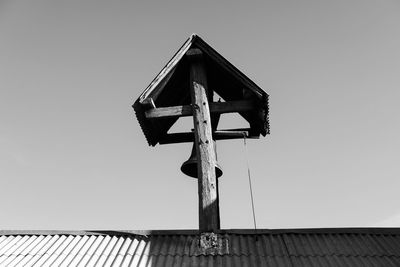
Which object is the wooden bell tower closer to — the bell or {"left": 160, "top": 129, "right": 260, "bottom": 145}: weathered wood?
{"left": 160, "top": 129, "right": 260, "bottom": 145}: weathered wood

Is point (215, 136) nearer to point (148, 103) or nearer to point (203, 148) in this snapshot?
point (203, 148)

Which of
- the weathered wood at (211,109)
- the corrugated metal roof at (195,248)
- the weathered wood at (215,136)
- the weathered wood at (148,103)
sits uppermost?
the weathered wood at (148,103)

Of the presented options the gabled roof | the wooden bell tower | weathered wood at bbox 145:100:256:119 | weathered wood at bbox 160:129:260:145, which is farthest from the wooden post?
weathered wood at bbox 160:129:260:145

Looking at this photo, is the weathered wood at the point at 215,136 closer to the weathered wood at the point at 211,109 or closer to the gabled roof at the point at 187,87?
the gabled roof at the point at 187,87

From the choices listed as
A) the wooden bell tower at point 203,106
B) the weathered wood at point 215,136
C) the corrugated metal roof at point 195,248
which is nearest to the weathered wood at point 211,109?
the wooden bell tower at point 203,106

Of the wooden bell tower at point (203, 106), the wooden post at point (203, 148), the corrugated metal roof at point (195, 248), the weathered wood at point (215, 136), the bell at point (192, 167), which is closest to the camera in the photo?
the corrugated metal roof at point (195, 248)

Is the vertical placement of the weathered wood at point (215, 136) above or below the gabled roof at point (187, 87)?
below

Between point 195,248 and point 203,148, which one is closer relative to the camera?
point 195,248

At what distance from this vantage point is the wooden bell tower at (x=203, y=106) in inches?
237

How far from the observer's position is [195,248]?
5.38 meters

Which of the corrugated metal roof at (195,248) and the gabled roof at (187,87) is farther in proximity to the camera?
the gabled roof at (187,87)

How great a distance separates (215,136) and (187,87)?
5.15 feet

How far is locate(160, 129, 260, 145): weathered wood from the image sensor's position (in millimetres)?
7168

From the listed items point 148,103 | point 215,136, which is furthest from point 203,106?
point 148,103
